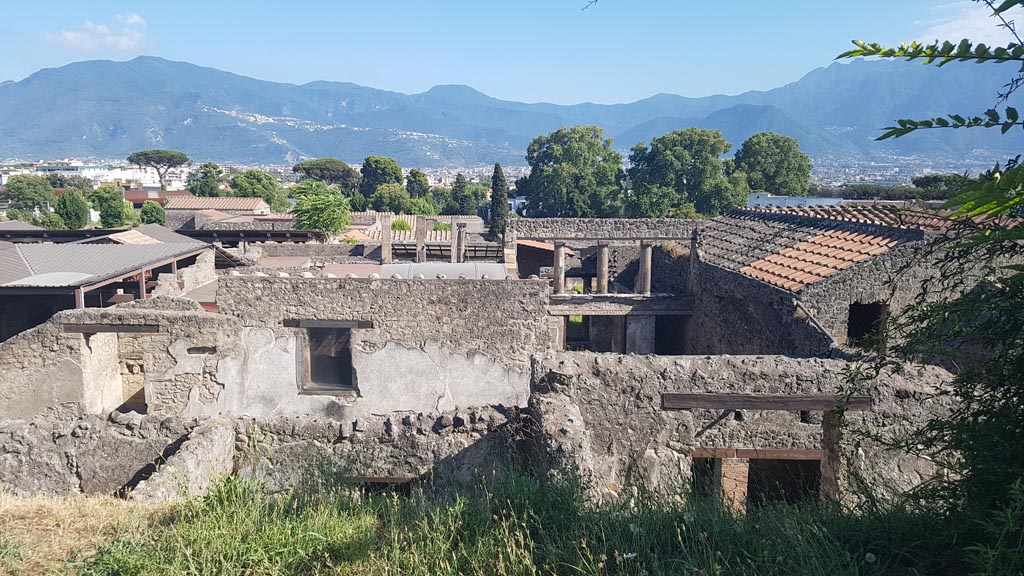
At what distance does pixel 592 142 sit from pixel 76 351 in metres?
59.3

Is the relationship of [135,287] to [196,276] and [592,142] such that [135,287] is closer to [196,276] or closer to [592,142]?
[196,276]

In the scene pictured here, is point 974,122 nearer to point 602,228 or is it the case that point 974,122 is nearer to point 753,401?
point 753,401

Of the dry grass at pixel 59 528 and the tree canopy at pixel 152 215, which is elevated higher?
the tree canopy at pixel 152 215

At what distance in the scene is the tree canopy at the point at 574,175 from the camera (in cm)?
6188

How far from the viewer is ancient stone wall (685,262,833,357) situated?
10.2 m

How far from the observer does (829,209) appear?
587 inches

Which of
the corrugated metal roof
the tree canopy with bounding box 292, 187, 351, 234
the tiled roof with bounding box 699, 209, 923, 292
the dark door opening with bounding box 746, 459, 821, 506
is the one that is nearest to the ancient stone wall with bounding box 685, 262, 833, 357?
the tiled roof with bounding box 699, 209, 923, 292

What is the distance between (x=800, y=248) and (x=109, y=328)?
12.8m

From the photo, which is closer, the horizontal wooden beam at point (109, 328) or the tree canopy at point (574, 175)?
the horizontal wooden beam at point (109, 328)

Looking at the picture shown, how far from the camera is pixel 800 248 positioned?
12703 mm

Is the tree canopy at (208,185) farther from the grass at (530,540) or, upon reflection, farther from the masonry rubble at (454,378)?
the grass at (530,540)

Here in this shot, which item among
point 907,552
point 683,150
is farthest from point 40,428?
point 683,150

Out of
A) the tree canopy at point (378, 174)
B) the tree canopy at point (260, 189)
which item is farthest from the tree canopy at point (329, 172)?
the tree canopy at point (260, 189)

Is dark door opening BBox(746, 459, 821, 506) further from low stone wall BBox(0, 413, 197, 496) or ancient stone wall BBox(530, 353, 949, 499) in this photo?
low stone wall BBox(0, 413, 197, 496)
